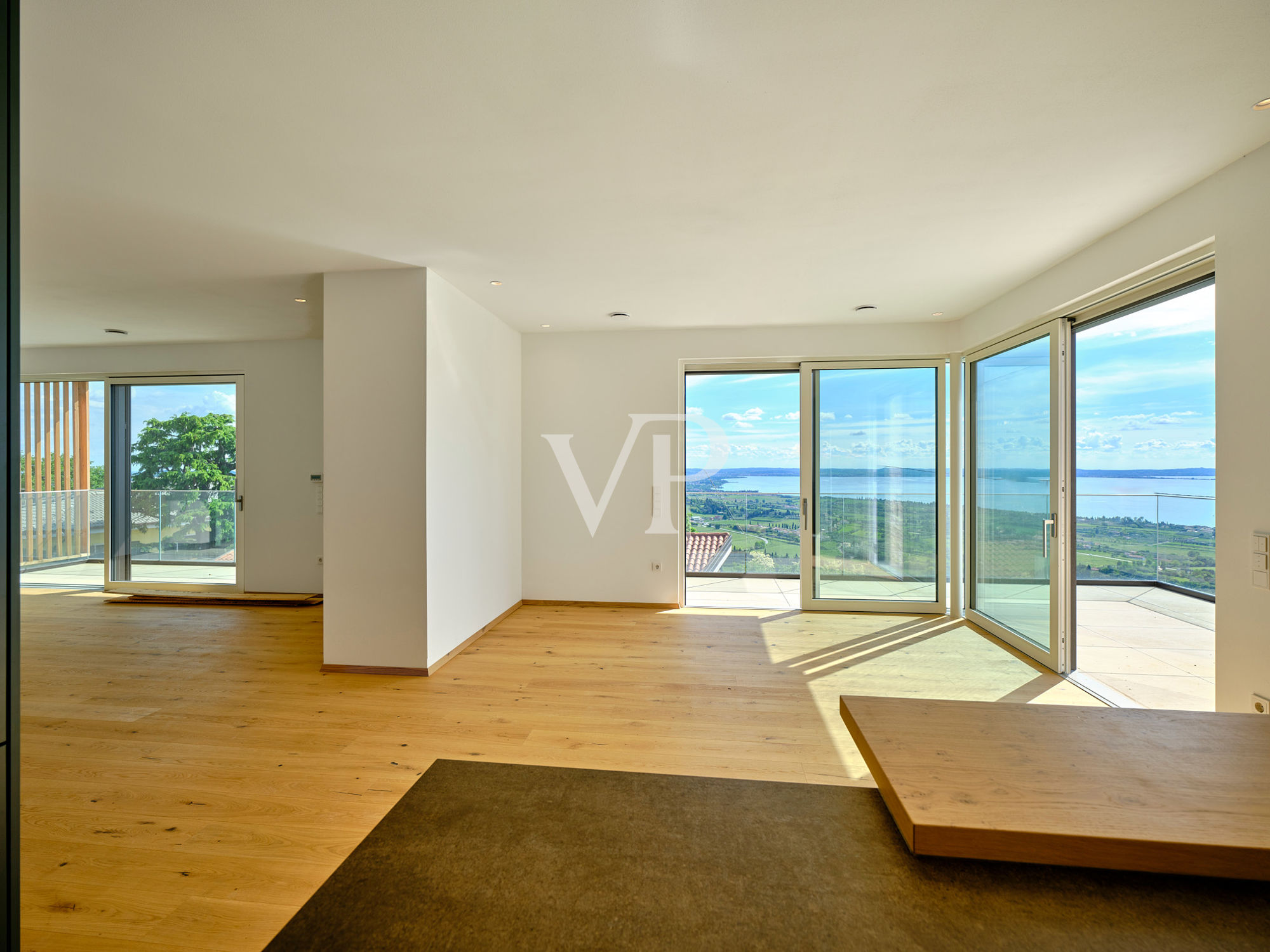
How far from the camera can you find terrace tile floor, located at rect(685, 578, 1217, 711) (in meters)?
3.48

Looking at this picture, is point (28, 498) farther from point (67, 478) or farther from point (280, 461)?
point (280, 461)

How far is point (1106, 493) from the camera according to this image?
13.5 feet

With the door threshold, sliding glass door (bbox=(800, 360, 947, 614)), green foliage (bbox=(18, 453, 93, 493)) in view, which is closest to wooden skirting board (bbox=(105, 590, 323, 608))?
green foliage (bbox=(18, 453, 93, 493))

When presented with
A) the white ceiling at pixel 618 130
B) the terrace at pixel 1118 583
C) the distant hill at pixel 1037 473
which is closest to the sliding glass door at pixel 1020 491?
the distant hill at pixel 1037 473

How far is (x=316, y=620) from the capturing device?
5191mm

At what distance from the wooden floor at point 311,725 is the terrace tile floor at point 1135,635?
0.40 meters

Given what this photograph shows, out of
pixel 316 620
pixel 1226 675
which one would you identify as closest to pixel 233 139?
pixel 316 620

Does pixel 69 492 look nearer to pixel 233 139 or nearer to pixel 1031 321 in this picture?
pixel 233 139

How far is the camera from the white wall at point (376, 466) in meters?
3.77

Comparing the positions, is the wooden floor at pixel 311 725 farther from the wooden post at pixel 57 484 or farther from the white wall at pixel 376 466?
the wooden post at pixel 57 484

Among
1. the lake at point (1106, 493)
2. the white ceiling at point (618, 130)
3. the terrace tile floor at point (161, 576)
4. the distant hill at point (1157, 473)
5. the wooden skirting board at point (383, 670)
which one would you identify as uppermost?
the white ceiling at point (618, 130)

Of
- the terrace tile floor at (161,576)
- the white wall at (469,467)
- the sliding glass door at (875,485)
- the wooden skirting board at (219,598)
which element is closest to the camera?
the white wall at (469,467)

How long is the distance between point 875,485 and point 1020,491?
50.3 inches

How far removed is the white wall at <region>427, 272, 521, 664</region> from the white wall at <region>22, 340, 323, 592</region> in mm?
2162
